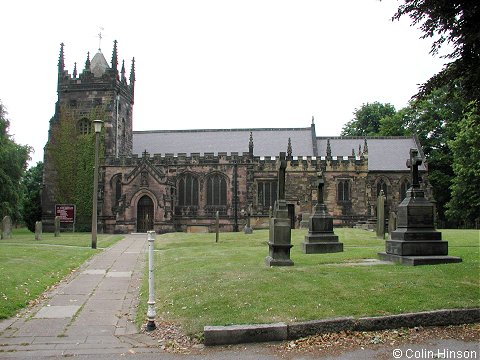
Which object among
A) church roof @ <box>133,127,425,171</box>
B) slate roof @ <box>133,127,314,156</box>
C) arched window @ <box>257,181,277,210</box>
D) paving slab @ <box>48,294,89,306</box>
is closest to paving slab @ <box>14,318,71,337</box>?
paving slab @ <box>48,294,89,306</box>

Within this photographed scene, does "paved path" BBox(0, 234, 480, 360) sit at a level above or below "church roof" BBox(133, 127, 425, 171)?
below

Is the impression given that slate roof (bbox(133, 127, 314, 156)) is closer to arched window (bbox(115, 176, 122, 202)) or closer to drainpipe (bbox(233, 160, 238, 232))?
Result: drainpipe (bbox(233, 160, 238, 232))

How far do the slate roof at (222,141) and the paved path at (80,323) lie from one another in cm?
3489

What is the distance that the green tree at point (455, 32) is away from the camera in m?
8.48

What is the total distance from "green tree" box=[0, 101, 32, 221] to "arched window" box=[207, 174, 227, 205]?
52.2 ft

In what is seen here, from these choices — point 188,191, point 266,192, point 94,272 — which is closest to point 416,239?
point 94,272

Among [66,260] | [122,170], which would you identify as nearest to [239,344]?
[66,260]

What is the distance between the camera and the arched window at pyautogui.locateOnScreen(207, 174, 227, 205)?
43781mm

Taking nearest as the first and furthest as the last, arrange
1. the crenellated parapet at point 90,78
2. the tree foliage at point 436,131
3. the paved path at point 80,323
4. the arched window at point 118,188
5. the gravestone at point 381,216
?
the paved path at point 80,323 < the gravestone at point 381,216 < the arched window at point 118,188 < the crenellated parapet at point 90,78 < the tree foliage at point 436,131

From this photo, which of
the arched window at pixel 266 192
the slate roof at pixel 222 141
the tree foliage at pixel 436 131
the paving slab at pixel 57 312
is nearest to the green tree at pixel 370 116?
the tree foliage at pixel 436 131

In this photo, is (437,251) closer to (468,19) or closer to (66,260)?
(468,19)

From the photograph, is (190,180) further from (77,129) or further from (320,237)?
(320,237)

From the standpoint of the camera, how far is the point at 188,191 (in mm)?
43969

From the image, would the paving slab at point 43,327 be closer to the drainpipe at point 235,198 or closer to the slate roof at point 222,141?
the drainpipe at point 235,198
